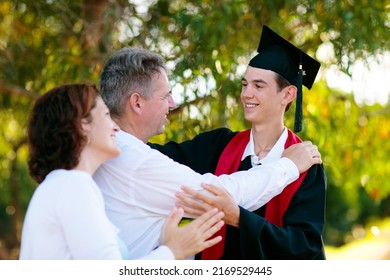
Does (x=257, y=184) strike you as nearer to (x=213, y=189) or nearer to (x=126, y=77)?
(x=213, y=189)

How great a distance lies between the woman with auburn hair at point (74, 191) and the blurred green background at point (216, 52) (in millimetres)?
2425

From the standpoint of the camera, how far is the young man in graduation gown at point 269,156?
3199 millimetres

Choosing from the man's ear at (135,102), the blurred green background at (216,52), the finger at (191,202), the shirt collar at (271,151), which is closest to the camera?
the finger at (191,202)

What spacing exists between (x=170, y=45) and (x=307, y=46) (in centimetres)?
119

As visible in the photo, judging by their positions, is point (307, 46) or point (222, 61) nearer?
point (222, 61)

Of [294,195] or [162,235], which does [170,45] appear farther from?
[162,235]

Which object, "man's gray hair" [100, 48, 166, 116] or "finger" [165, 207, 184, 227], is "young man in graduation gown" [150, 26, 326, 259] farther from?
"man's gray hair" [100, 48, 166, 116]

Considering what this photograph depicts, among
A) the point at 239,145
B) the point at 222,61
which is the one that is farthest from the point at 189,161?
the point at 222,61

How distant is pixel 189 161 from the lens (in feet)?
12.2

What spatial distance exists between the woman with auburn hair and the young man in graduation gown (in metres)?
0.27

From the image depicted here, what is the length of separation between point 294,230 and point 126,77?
1.04 m

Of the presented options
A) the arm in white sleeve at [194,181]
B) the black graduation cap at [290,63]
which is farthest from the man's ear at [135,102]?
the black graduation cap at [290,63]

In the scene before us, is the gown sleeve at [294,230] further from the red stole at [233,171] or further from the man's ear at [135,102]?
the man's ear at [135,102]

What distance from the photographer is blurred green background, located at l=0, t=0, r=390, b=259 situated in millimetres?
5379
